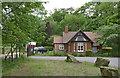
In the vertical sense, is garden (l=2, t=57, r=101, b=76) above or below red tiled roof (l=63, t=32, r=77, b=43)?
below

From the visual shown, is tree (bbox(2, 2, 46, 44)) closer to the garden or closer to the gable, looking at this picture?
the garden

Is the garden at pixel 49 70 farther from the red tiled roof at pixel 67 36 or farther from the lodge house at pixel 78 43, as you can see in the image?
the red tiled roof at pixel 67 36

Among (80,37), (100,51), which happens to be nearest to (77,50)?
(80,37)

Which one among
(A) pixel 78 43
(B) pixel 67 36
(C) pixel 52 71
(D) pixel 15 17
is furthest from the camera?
(B) pixel 67 36

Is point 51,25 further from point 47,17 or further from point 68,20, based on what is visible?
point 47,17

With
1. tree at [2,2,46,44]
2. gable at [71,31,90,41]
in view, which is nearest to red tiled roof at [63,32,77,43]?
gable at [71,31,90,41]

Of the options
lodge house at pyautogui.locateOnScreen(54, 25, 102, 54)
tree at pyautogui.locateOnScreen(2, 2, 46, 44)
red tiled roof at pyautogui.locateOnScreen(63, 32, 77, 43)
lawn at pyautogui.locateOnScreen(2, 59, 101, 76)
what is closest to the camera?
tree at pyautogui.locateOnScreen(2, 2, 46, 44)

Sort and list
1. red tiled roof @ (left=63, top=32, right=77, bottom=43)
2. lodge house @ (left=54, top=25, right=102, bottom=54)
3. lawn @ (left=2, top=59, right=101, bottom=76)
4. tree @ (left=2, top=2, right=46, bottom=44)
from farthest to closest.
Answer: red tiled roof @ (left=63, top=32, right=77, bottom=43) → lodge house @ (left=54, top=25, right=102, bottom=54) → lawn @ (left=2, top=59, right=101, bottom=76) → tree @ (left=2, top=2, right=46, bottom=44)

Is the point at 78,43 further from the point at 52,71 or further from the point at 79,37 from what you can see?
the point at 52,71

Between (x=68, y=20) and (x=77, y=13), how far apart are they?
4.34 meters

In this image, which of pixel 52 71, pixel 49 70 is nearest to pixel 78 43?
pixel 49 70

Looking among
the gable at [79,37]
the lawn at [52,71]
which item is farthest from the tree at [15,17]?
the gable at [79,37]

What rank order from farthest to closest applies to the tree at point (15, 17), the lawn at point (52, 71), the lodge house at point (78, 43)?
the lodge house at point (78, 43) → the lawn at point (52, 71) → the tree at point (15, 17)

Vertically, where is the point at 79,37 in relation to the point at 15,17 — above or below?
below
